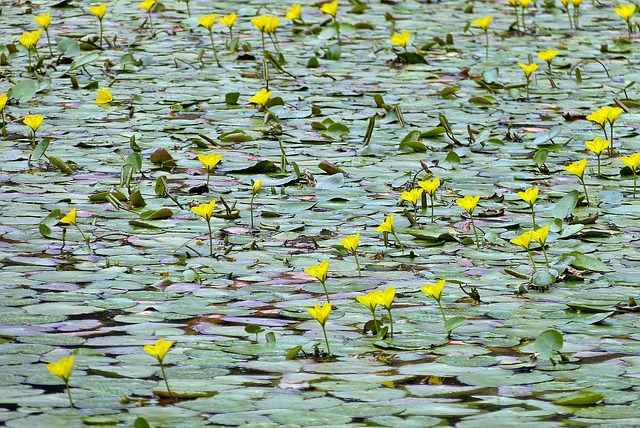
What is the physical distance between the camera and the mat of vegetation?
5.96 feet

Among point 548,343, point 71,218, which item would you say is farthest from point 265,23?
point 548,343

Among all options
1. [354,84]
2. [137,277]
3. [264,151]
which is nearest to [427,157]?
[264,151]

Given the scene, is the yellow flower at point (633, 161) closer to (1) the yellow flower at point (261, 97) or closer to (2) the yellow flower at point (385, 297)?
(2) the yellow flower at point (385, 297)

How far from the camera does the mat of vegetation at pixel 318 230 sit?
5.96ft

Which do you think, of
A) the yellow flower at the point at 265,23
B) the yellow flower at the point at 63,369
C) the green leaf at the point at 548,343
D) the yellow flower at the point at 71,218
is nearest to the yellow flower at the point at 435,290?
the green leaf at the point at 548,343

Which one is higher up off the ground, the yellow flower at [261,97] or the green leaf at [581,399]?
the green leaf at [581,399]

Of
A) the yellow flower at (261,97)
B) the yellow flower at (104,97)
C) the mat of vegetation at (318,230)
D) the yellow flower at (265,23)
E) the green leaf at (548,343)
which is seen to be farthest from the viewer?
the yellow flower at (265,23)

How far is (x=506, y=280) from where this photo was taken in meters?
2.41

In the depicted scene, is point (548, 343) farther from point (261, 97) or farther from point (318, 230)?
point (261, 97)

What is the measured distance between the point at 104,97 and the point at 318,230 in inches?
61.2

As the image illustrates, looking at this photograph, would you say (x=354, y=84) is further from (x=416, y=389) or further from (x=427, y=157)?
(x=416, y=389)

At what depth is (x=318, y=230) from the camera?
2779 mm

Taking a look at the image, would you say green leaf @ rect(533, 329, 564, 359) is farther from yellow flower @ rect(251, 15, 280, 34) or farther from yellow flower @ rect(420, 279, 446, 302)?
yellow flower @ rect(251, 15, 280, 34)

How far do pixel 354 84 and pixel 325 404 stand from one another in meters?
2.81
